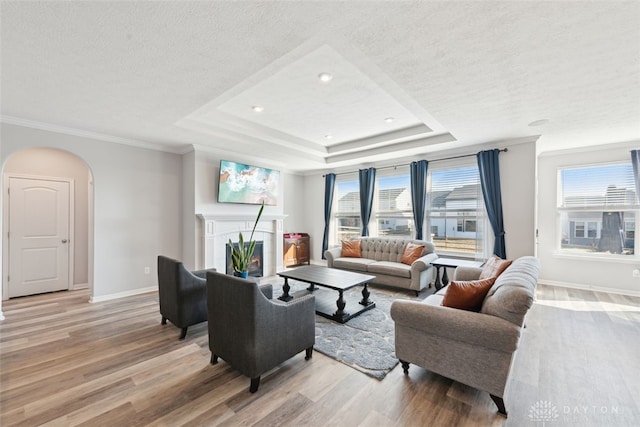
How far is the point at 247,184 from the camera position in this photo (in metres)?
5.35

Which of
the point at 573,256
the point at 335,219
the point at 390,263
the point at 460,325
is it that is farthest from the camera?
the point at 335,219

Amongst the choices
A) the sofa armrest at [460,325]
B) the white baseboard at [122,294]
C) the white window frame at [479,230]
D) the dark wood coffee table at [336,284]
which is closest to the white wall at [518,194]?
the white window frame at [479,230]

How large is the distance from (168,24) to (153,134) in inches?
111

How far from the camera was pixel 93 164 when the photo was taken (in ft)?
13.3

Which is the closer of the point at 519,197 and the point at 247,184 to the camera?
the point at 519,197

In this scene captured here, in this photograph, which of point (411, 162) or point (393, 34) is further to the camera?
point (411, 162)

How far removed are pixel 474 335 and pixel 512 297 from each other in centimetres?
36

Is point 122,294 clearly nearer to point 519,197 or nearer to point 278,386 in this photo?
point 278,386

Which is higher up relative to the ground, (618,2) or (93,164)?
(618,2)

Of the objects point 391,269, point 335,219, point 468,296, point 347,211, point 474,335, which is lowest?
point 391,269

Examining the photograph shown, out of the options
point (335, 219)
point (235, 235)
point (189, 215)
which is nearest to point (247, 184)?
point (235, 235)

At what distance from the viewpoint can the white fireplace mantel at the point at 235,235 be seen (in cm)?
481

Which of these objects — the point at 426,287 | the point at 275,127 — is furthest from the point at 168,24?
the point at 426,287

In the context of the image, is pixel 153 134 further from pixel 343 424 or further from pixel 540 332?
pixel 540 332
